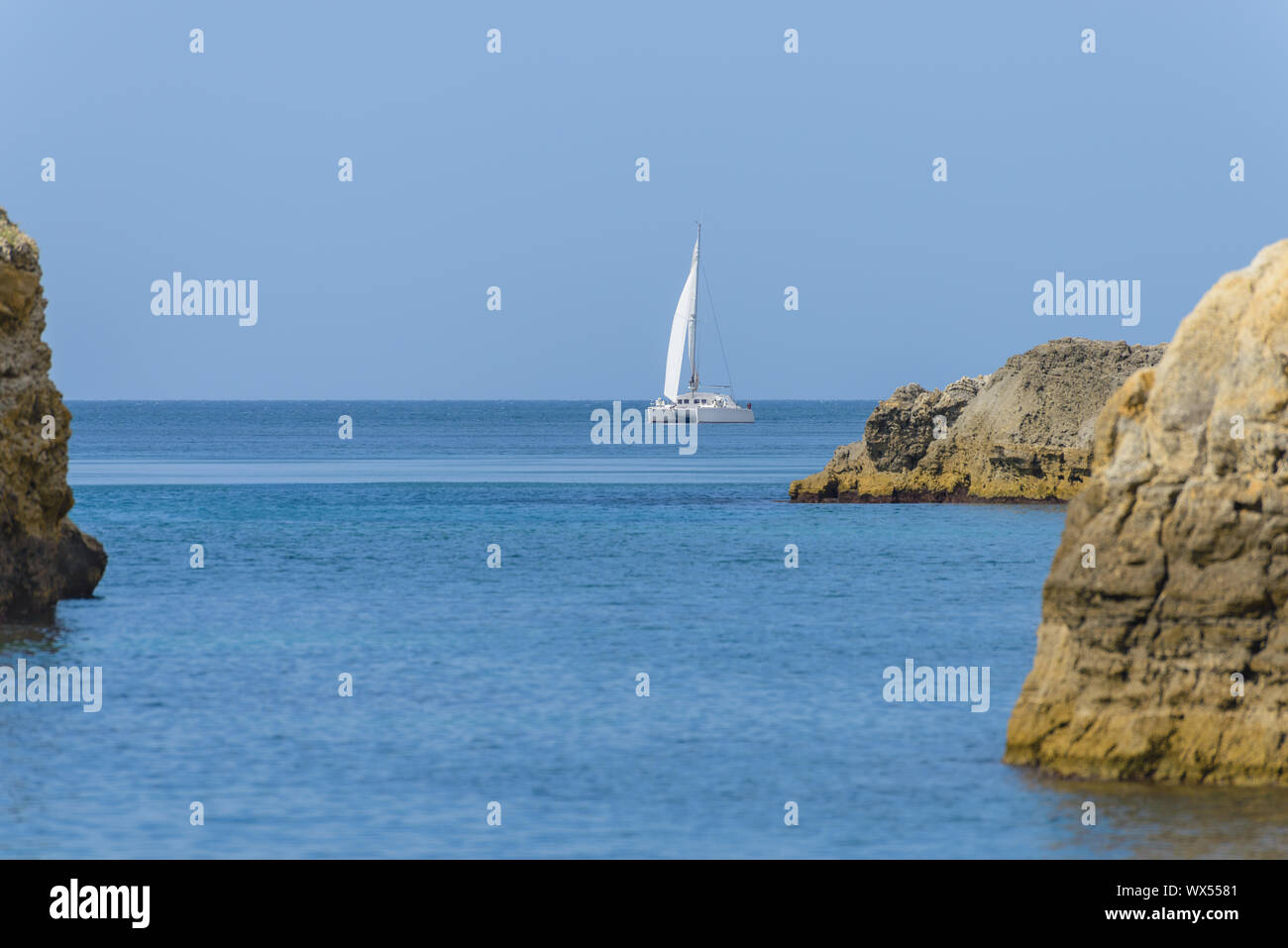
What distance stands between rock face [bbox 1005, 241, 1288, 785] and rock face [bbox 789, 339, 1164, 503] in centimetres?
4661

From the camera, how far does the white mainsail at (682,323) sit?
120m

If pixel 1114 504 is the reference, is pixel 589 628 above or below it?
below

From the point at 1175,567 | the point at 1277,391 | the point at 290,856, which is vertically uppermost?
the point at 1277,391

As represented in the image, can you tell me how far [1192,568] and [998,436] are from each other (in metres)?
50.1

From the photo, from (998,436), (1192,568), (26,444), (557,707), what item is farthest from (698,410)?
(1192,568)

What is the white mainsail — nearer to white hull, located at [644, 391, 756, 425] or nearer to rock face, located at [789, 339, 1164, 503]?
white hull, located at [644, 391, 756, 425]

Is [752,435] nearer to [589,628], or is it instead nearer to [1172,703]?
[589,628]

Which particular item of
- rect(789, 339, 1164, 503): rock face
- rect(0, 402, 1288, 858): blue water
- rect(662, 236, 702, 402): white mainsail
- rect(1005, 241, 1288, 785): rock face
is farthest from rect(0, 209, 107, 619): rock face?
rect(662, 236, 702, 402): white mainsail

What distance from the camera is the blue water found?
1520 centimetres

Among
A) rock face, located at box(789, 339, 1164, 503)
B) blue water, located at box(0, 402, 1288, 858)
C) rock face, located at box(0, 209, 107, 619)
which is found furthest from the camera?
rock face, located at box(789, 339, 1164, 503)

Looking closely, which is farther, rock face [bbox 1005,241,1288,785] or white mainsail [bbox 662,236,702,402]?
white mainsail [bbox 662,236,702,402]

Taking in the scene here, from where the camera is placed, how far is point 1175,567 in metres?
15.5
